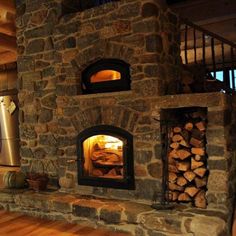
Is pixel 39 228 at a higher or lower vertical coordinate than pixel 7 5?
lower

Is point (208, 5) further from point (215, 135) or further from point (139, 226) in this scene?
point (139, 226)

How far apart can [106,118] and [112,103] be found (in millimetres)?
184

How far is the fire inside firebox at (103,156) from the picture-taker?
3.58 metres

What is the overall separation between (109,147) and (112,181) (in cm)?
45

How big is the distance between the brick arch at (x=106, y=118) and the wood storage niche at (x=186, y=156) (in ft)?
1.16

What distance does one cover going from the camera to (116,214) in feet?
9.96

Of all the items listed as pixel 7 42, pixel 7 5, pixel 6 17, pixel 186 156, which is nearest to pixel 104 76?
pixel 186 156

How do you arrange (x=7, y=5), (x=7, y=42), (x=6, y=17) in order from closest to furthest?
(x=7, y=5)
(x=6, y=17)
(x=7, y=42)

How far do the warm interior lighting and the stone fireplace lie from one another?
12 millimetres

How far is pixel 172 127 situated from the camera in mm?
3213

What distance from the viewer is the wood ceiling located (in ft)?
14.6

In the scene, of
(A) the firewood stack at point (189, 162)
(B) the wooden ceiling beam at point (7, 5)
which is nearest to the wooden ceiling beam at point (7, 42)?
(B) the wooden ceiling beam at point (7, 5)

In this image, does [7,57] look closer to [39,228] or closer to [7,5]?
[7,5]

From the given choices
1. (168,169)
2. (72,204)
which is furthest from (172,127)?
(72,204)
